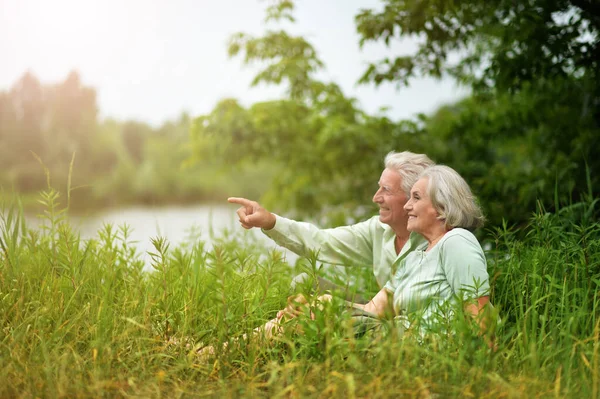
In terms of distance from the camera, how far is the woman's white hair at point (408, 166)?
313cm

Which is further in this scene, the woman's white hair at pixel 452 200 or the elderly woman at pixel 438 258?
the woman's white hair at pixel 452 200

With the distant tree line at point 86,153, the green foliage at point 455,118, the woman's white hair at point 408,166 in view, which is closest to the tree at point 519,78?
the green foliage at point 455,118

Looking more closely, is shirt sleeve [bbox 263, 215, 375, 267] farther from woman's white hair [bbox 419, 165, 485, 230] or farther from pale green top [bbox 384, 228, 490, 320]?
woman's white hair [bbox 419, 165, 485, 230]

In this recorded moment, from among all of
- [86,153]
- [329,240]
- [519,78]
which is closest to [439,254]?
[329,240]

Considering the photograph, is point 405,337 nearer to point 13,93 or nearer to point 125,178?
point 125,178

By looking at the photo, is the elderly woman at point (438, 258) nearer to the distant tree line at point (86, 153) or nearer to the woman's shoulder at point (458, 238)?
the woman's shoulder at point (458, 238)

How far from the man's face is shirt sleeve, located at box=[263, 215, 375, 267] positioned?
13.4 inches

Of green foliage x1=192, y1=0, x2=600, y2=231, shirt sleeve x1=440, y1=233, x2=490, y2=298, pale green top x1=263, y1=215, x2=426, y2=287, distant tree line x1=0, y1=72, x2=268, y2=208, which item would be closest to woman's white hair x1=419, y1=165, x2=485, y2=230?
shirt sleeve x1=440, y1=233, x2=490, y2=298

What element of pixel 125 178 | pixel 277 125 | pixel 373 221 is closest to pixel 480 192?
pixel 373 221

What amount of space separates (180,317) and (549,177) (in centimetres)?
344

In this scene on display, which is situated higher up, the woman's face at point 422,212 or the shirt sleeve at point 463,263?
the woman's face at point 422,212

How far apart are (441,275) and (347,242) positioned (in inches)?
38.2

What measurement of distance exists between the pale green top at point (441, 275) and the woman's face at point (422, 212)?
0.12 meters

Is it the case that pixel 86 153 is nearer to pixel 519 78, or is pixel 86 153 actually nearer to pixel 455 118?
pixel 455 118
